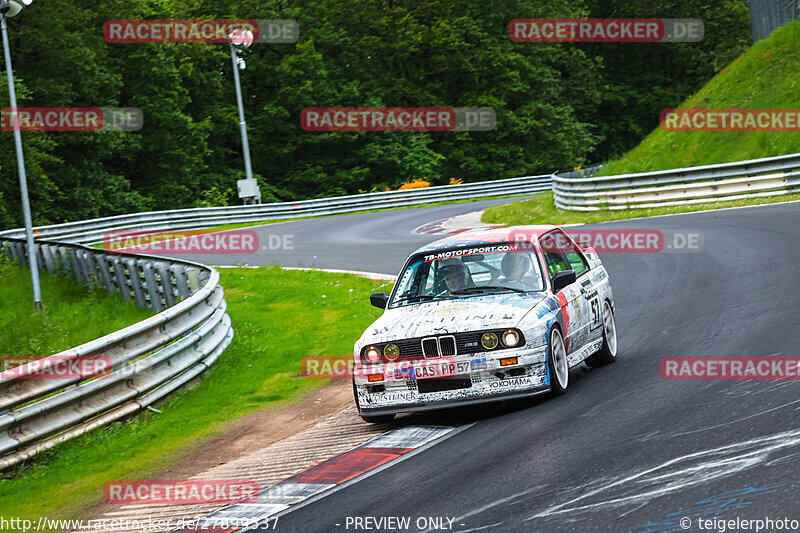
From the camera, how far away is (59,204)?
45188 mm

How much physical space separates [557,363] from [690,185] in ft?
55.7

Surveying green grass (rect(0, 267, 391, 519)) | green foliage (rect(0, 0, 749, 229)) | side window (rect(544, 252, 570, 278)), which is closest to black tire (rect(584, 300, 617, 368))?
side window (rect(544, 252, 570, 278))

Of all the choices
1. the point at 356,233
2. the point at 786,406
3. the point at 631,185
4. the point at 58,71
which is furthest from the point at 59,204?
the point at 786,406

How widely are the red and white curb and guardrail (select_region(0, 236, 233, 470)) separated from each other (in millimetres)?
2573

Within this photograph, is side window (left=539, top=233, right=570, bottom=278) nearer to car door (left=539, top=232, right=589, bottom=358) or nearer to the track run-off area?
car door (left=539, top=232, right=589, bottom=358)

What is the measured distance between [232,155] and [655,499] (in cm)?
5528

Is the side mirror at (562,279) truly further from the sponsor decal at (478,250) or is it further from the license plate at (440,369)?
the license plate at (440,369)

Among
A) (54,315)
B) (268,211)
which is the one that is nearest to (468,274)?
(54,315)

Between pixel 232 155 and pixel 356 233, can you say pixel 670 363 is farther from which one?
pixel 232 155

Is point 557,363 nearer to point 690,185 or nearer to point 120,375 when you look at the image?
point 120,375

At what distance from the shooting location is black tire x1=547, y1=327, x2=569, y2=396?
8.32 meters

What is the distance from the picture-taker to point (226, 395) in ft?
35.8

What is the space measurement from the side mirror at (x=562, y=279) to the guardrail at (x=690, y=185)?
14.9 metres

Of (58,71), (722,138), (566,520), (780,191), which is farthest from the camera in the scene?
(58,71)
